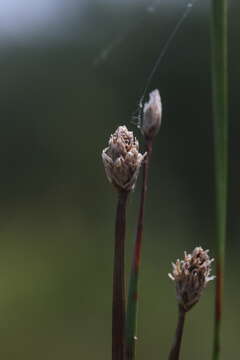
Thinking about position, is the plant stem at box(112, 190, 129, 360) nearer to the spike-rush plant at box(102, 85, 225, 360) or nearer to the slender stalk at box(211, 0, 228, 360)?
the spike-rush plant at box(102, 85, 225, 360)

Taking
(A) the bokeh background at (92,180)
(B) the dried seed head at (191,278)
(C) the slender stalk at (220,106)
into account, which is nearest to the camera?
(C) the slender stalk at (220,106)

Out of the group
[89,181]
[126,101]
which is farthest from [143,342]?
[126,101]

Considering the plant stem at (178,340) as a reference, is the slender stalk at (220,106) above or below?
above

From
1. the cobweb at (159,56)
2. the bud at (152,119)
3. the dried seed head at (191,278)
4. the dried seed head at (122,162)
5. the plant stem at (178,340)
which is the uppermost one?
the cobweb at (159,56)

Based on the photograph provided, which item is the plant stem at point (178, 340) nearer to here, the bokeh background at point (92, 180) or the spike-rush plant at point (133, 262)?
the spike-rush plant at point (133, 262)

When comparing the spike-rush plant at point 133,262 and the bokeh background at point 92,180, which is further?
the bokeh background at point 92,180

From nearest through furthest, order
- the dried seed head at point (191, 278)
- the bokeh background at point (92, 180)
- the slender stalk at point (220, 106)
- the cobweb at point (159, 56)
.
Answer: the slender stalk at point (220, 106)
the dried seed head at point (191, 278)
the cobweb at point (159, 56)
the bokeh background at point (92, 180)

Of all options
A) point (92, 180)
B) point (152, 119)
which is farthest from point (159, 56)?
point (92, 180)

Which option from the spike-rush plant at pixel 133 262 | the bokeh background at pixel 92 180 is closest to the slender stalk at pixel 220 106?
the spike-rush plant at pixel 133 262
